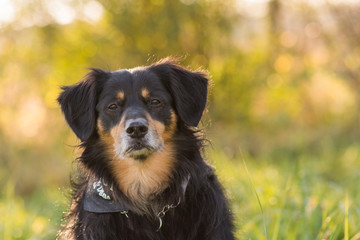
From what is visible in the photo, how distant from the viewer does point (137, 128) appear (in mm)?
3115

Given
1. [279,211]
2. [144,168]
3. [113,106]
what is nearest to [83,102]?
[113,106]

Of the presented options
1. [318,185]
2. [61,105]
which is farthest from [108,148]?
[318,185]

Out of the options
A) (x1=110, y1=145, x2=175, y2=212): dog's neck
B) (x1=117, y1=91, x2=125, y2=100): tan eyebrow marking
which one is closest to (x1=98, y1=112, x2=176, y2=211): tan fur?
(x1=110, y1=145, x2=175, y2=212): dog's neck

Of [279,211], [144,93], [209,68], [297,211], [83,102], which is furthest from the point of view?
[209,68]

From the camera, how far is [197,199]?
126 inches

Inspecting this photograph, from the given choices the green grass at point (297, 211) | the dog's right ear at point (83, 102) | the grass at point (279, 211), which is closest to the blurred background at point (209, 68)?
the grass at point (279, 211)

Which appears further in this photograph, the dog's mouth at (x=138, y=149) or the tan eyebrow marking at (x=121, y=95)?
the tan eyebrow marking at (x=121, y=95)

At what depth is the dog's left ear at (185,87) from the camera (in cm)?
339

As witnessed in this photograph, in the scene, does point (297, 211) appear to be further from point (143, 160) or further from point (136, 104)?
point (136, 104)

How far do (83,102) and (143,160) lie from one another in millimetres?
638

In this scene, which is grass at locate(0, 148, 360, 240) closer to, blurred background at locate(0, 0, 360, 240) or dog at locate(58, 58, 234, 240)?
dog at locate(58, 58, 234, 240)

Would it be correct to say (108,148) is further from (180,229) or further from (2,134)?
(2,134)

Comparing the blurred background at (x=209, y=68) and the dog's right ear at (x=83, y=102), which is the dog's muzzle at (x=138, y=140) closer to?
the dog's right ear at (x=83, y=102)

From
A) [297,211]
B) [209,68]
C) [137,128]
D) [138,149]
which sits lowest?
[297,211]
